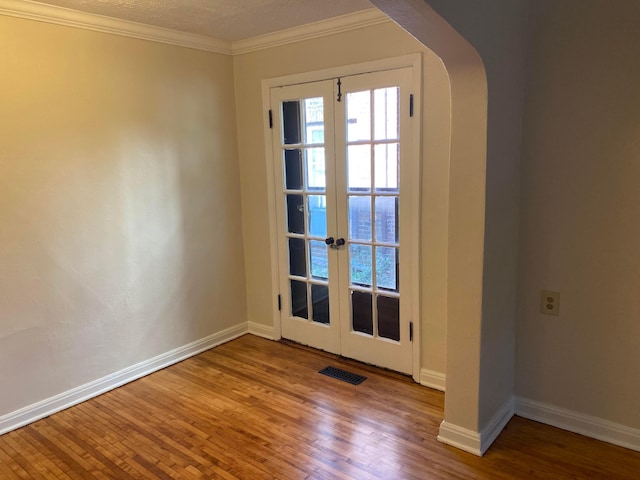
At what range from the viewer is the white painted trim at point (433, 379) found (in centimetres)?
302

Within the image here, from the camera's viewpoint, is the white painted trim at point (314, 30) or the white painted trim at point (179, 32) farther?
the white painted trim at point (314, 30)

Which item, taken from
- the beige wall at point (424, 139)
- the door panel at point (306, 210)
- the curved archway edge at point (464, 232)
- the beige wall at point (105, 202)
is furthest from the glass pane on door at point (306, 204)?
the curved archway edge at point (464, 232)

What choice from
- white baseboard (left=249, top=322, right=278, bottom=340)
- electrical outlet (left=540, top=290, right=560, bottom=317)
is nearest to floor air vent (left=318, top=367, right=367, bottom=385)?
white baseboard (left=249, top=322, right=278, bottom=340)

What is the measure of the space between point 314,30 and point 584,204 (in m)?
2.01

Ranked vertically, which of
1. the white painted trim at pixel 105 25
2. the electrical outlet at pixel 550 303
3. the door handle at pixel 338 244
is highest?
the white painted trim at pixel 105 25

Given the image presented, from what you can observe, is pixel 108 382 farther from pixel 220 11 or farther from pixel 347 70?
pixel 347 70

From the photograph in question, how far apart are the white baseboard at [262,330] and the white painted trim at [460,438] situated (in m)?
1.78

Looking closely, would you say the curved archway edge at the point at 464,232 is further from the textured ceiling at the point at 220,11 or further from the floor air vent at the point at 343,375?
the textured ceiling at the point at 220,11

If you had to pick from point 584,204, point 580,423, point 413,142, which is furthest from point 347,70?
point 580,423

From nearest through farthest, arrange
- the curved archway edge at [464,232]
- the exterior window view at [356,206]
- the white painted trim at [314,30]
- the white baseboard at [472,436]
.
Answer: the curved archway edge at [464,232]
the white baseboard at [472,436]
the white painted trim at [314,30]
the exterior window view at [356,206]

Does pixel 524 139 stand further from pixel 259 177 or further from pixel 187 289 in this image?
pixel 187 289

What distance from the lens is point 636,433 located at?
2.36 meters

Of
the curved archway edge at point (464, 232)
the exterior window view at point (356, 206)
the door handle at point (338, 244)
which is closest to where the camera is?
the curved archway edge at point (464, 232)

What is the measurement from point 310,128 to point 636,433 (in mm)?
2619
